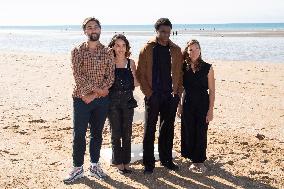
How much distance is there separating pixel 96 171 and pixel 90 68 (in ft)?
4.56

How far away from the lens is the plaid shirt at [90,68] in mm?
5164

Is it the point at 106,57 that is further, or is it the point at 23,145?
the point at 23,145

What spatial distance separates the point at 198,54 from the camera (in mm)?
5672

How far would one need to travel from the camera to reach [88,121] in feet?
17.9

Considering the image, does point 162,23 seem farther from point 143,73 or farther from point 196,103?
point 196,103

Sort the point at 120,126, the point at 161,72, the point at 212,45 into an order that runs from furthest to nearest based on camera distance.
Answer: the point at 212,45, the point at 120,126, the point at 161,72

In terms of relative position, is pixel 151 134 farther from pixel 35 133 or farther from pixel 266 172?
pixel 35 133

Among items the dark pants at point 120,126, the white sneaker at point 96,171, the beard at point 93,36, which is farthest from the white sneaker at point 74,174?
the beard at point 93,36

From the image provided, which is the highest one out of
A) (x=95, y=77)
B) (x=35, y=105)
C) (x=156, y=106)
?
(x=95, y=77)

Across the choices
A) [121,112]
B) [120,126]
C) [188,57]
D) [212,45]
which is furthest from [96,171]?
[212,45]

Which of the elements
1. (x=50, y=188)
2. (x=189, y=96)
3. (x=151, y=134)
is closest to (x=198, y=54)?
(x=189, y=96)

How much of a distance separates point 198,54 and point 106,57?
1273 mm

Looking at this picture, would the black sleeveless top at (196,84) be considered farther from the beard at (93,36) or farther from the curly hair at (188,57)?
the beard at (93,36)

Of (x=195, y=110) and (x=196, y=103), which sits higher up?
(x=196, y=103)
